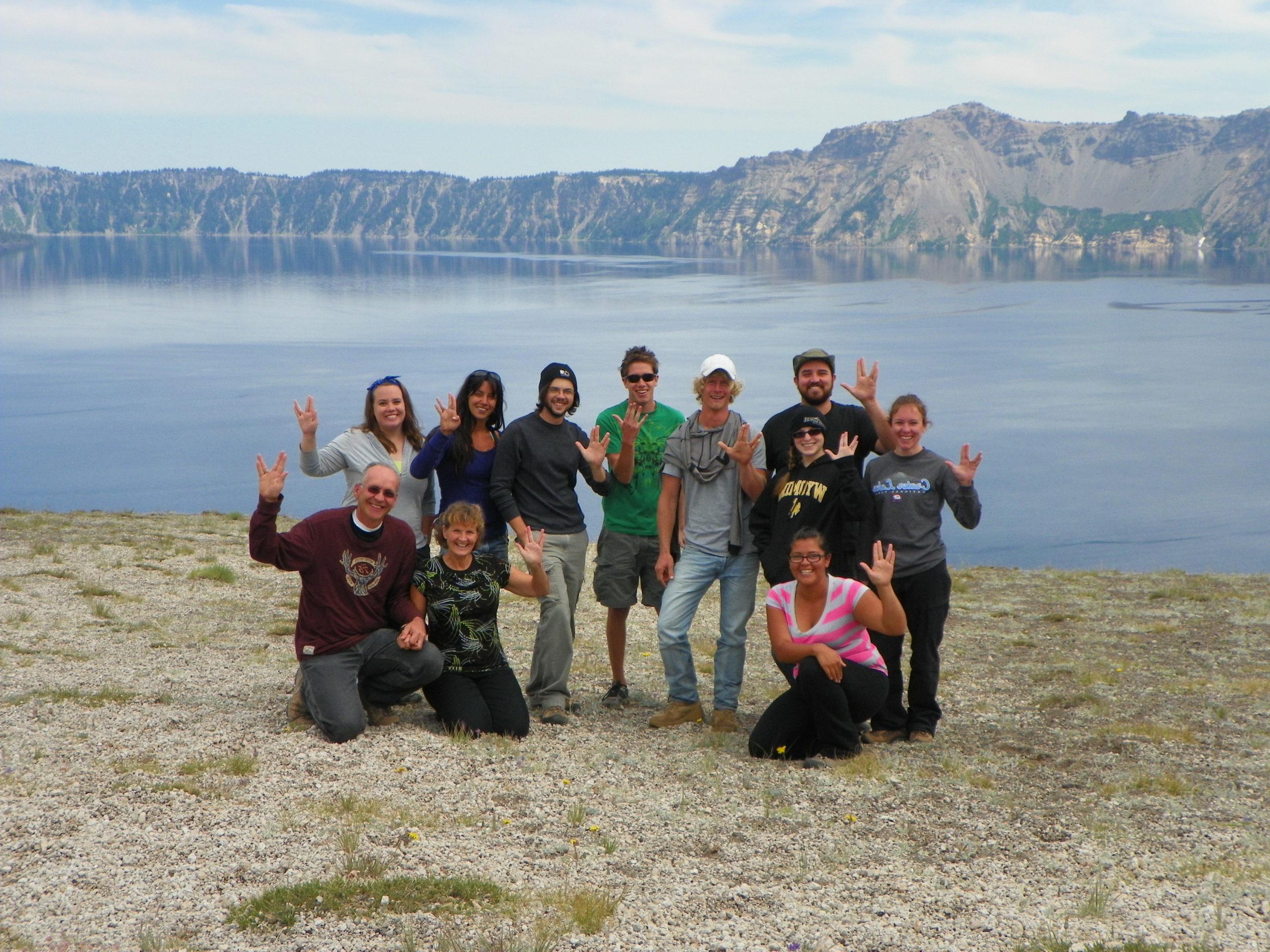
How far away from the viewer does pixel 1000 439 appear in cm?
4353

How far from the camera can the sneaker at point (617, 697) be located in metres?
8.38

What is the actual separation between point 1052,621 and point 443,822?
10197mm

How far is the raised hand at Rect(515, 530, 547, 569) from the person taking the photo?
7.04 m

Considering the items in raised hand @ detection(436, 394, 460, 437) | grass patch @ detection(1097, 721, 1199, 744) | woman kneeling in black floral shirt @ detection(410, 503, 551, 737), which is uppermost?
raised hand @ detection(436, 394, 460, 437)

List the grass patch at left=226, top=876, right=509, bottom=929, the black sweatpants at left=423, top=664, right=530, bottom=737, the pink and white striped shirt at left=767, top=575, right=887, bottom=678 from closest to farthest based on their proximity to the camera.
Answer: the grass patch at left=226, top=876, right=509, bottom=929
the pink and white striped shirt at left=767, top=575, right=887, bottom=678
the black sweatpants at left=423, top=664, right=530, bottom=737

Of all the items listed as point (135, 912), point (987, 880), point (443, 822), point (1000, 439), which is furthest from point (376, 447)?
point (1000, 439)

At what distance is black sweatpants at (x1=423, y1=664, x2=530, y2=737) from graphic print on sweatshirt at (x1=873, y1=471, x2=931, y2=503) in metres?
2.78

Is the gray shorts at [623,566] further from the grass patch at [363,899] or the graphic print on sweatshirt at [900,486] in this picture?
the grass patch at [363,899]

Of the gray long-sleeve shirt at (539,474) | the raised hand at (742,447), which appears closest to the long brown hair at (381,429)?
the gray long-sleeve shirt at (539,474)

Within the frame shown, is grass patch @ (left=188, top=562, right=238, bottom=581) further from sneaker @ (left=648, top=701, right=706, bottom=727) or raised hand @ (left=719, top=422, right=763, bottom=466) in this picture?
raised hand @ (left=719, top=422, right=763, bottom=466)

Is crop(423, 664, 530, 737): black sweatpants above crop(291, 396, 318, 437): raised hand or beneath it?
beneath

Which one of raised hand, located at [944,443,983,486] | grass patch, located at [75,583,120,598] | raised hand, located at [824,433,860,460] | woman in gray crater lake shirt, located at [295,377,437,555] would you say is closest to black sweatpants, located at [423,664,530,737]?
woman in gray crater lake shirt, located at [295,377,437,555]

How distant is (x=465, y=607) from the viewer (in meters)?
7.11

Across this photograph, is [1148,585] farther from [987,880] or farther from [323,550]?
[323,550]
